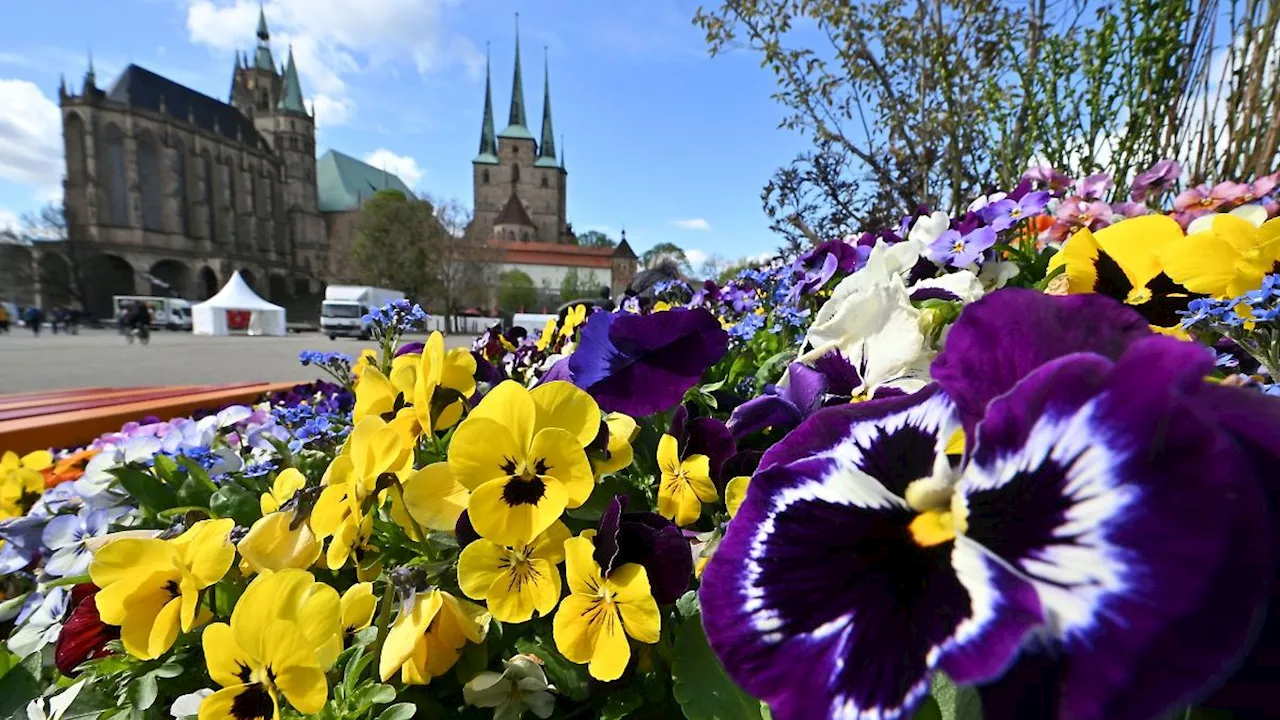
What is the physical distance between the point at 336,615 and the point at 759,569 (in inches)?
14.7

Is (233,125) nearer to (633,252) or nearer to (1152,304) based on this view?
(633,252)

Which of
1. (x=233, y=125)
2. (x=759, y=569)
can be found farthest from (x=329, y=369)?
(x=233, y=125)

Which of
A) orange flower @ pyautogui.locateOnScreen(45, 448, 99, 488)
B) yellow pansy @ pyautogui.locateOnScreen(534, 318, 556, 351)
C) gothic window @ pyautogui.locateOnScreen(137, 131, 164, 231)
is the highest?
gothic window @ pyautogui.locateOnScreen(137, 131, 164, 231)

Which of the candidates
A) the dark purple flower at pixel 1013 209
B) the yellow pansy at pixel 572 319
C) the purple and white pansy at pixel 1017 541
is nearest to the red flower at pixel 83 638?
the purple and white pansy at pixel 1017 541

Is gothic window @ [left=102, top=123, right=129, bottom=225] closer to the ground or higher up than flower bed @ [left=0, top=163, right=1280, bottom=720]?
higher up

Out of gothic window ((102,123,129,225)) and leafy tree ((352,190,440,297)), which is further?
gothic window ((102,123,129,225))

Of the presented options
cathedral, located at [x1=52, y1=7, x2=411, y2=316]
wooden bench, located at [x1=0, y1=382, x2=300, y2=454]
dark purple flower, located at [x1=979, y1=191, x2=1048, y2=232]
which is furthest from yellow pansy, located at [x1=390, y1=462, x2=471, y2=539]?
cathedral, located at [x1=52, y1=7, x2=411, y2=316]

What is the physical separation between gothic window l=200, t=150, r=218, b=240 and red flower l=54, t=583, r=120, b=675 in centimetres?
6421

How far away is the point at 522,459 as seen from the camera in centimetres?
57

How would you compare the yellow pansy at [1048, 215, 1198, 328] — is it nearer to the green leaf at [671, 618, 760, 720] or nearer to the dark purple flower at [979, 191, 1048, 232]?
the dark purple flower at [979, 191, 1048, 232]

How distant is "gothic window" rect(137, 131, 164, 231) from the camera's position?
50.3m

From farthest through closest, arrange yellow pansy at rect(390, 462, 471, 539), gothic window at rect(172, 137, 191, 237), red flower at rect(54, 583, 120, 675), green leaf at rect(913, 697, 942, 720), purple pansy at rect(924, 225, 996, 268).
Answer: gothic window at rect(172, 137, 191, 237) → purple pansy at rect(924, 225, 996, 268) → red flower at rect(54, 583, 120, 675) → yellow pansy at rect(390, 462, 471, 539) → green leaf at rect(913, 697, 942, 720)

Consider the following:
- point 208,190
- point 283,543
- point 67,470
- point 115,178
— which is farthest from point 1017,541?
point 208,190

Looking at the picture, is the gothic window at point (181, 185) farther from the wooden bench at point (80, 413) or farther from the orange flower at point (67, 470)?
the orange flower at point (67, 470)
